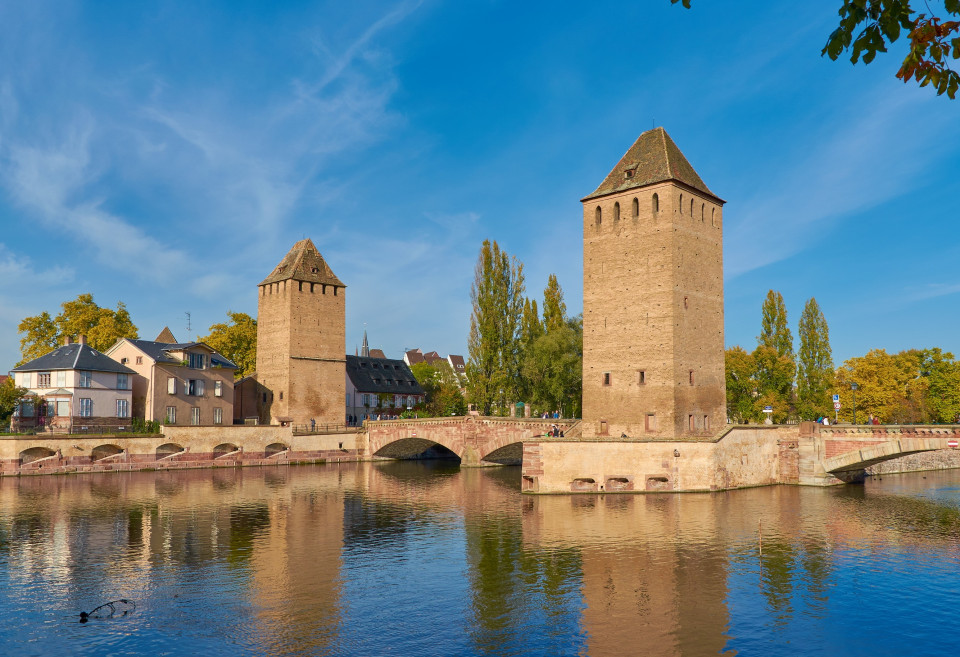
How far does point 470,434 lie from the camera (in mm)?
62469

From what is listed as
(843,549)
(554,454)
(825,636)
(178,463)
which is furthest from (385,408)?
(825,636)

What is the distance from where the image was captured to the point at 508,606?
20984mm

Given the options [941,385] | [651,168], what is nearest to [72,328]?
[651,168]

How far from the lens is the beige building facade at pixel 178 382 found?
2603 inches

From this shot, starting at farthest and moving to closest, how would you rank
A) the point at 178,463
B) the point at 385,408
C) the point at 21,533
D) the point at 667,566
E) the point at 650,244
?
the point at 385,408, the point at 178,463, the point at 650,244, the point at 21,533, the point at 667,566

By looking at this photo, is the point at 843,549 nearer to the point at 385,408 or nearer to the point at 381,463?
the point at 381,463

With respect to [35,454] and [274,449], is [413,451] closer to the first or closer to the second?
[274,449]

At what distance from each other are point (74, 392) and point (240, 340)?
24988mm

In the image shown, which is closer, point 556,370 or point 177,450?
point 177,450

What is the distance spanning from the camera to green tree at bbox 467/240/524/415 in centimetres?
6694

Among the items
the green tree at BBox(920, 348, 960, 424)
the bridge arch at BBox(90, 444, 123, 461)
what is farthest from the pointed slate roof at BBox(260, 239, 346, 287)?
the green tree at BBox(920, 348, 960, 424)

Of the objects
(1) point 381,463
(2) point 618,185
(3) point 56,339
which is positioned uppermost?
(2) point 618,185

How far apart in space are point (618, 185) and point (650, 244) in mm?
4984

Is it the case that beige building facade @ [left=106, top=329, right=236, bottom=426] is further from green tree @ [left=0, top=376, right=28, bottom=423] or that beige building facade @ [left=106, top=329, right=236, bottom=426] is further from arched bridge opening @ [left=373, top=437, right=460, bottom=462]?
arched bridge opening @ [left=373, top=437, right=460, bottom=462]
